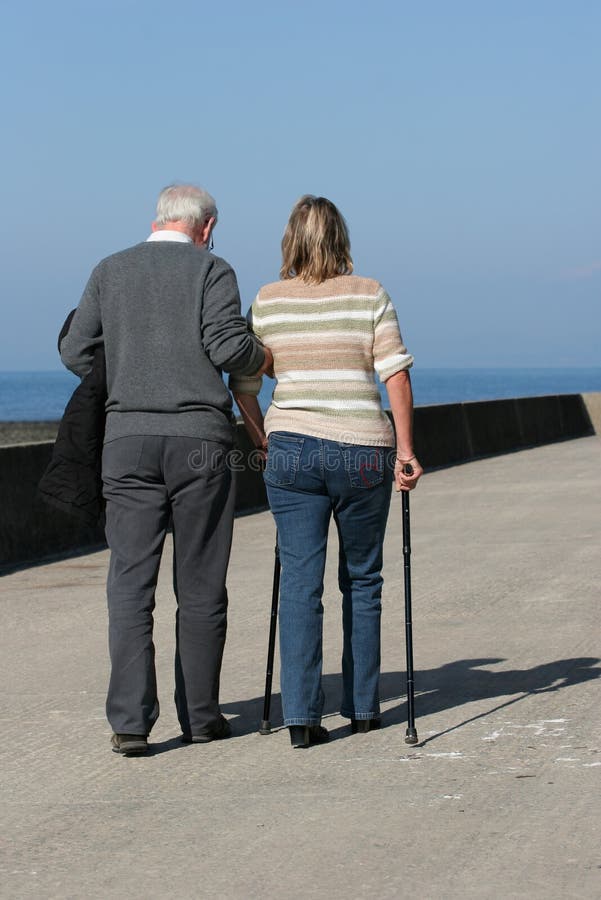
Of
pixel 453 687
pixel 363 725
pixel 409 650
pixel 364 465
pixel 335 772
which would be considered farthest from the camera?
pixel 453 687

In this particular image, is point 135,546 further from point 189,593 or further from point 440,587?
point 440,587

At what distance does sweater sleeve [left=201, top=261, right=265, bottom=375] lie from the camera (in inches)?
216

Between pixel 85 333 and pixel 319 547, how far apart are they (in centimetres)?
113

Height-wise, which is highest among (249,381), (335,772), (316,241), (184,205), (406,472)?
(184,205)

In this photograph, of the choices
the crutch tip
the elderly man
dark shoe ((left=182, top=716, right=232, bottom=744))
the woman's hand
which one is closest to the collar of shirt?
the elderly man

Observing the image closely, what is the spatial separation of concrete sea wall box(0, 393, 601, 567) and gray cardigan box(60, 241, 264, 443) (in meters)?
2.75

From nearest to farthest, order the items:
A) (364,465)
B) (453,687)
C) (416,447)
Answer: (364,465)
(453,687)
(416,447)

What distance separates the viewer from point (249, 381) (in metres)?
5.70

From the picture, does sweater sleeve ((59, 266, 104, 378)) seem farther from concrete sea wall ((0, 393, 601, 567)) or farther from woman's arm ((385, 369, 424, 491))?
concrete sea wall ((0, 393, 601, 567))

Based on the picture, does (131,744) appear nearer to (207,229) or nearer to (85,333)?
(85,333)

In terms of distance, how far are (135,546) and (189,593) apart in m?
0.26

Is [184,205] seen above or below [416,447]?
above

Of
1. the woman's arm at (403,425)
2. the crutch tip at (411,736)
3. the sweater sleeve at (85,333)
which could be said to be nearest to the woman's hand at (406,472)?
the woman's arm at (403,425)

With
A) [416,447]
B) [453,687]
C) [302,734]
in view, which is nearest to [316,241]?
[302,734]
